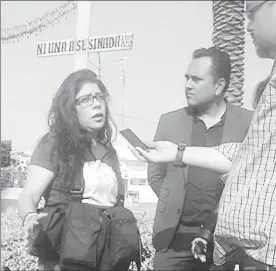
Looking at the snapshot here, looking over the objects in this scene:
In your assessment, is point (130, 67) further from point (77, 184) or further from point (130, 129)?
point (77, 184)

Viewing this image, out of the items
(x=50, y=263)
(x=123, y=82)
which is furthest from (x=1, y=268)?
(x=123, y=82)

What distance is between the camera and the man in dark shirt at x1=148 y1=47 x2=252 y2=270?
196 centimetres

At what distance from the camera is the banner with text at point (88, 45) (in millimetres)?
2217

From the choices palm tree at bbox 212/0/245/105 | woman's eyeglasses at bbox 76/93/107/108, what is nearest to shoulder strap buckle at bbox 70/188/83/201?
woman's eyeglasses at bbox 76/93/107/108

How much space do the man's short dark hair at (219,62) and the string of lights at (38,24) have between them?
0.72 m

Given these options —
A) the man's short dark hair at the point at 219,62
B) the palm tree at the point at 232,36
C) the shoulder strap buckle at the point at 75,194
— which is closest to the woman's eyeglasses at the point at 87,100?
the shoulder strap buckle at the point at 75,194

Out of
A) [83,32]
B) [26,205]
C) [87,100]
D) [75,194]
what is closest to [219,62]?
[87,100]

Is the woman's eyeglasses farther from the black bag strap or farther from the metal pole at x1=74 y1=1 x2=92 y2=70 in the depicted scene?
the metal pole at x1=74 y1=1 x2=92 y2=70

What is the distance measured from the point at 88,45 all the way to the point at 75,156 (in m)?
0.65

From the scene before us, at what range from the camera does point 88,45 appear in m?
2.27

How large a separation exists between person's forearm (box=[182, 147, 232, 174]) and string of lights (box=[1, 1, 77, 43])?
125cm

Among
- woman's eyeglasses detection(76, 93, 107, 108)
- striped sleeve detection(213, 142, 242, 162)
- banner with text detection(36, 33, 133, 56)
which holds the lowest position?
striped sleeve detection(213, 142, 242, 162)

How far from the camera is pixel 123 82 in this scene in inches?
88.0

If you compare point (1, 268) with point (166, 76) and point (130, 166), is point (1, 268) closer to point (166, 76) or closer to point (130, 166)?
point (130, 166)
